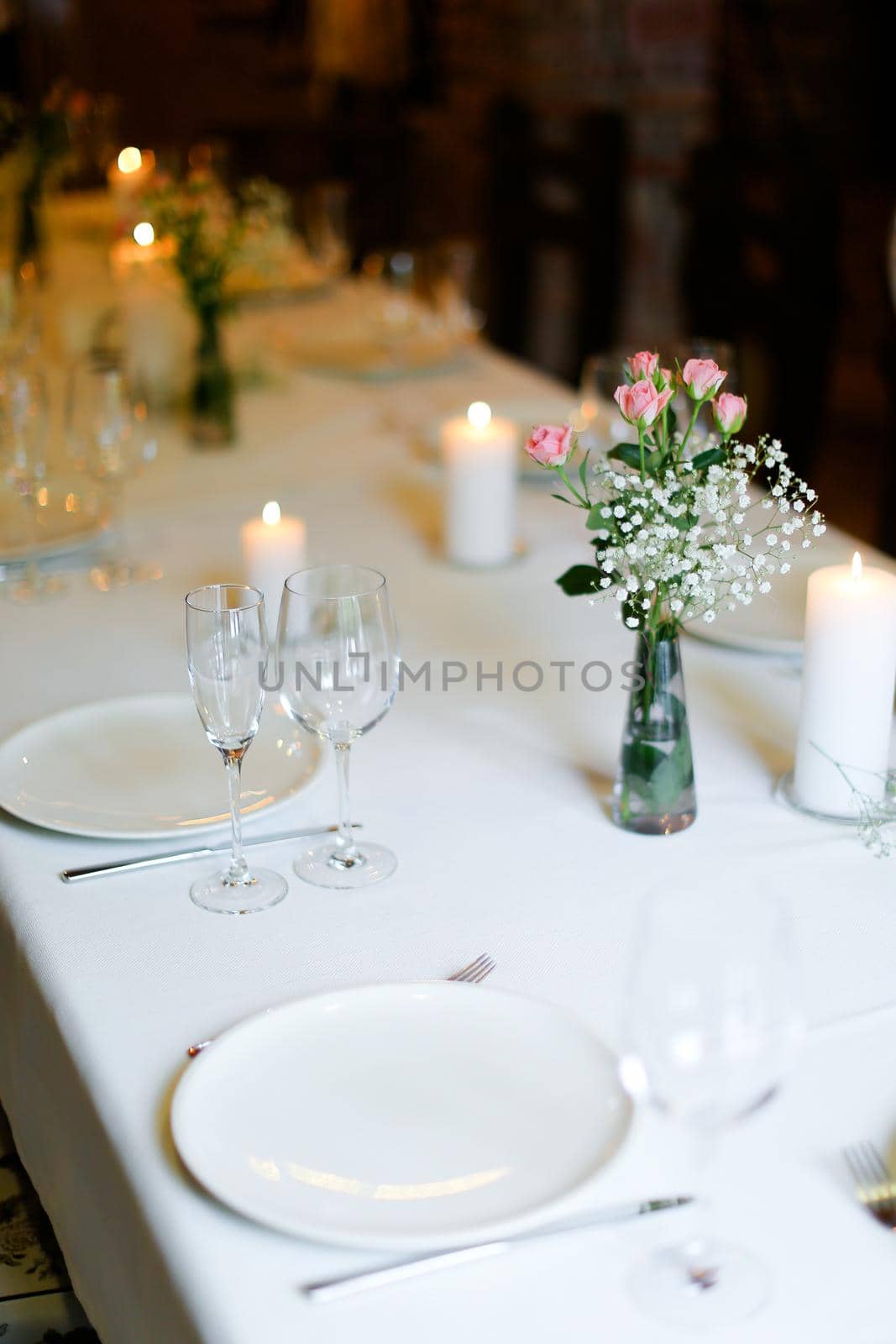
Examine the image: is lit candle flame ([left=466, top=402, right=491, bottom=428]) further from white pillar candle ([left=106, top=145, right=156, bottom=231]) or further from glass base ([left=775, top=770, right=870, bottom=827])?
white pillar candle ([left=106, top=145, right=156, bottom=231])

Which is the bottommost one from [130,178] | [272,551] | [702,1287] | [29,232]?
[702,1287]

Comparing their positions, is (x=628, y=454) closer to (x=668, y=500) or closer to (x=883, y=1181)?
(x=668, y=500)

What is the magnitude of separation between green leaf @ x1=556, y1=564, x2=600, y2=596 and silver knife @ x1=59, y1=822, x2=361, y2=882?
242mm

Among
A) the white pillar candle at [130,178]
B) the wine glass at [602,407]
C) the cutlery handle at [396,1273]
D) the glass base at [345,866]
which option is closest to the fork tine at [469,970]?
the glass base at [345,866]

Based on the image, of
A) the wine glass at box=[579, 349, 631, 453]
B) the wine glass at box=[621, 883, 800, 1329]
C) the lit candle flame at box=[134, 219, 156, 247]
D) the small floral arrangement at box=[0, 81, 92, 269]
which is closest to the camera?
the wine glass at box=[621, 883, 800, 1329]

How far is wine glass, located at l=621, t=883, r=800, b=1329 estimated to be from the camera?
0.66 metres

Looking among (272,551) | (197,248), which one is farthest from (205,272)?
(272,551)

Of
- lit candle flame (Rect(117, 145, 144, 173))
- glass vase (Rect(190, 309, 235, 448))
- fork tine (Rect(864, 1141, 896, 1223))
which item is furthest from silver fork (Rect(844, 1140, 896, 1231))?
lit candle flame (Rect(117, 145, 144, 173))

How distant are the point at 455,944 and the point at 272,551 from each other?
2.07ft

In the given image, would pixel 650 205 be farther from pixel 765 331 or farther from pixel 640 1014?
pixel 640 1014

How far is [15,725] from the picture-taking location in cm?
132

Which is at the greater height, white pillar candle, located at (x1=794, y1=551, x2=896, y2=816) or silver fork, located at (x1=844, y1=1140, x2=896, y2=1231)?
white pillar candle, located at (x1=794, y1=551, x2=896, y2=816)

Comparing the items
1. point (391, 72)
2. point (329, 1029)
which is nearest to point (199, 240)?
point (329, 1029)

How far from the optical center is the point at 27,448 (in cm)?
165
